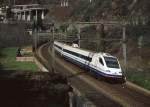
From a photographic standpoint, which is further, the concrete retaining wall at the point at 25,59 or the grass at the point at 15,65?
the concrete retaining wall at the point at 25,59

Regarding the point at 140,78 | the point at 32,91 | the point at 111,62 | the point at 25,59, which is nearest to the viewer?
the point at 32,91

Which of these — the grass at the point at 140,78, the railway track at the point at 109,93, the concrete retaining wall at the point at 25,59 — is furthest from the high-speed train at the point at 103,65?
the concrete retaining wall at the point at 25,59

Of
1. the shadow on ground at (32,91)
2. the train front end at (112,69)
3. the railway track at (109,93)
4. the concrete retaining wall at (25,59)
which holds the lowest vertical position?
the concrete retaining wall at (25,59)

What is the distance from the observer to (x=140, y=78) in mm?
43688

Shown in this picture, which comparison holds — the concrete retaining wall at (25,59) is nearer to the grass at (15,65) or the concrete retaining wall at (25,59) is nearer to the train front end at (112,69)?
the grass at (15,65)

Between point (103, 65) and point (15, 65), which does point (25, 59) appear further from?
point (103, 65)

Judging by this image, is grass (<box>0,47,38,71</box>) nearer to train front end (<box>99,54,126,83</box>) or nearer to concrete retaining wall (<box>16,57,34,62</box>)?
concrete retaining wall (<box>16,57,34,62</box>)

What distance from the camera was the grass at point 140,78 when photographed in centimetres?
4119

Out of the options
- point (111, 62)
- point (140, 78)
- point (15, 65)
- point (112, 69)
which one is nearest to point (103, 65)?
point (112, 69)

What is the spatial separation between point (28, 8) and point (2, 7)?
590 ft

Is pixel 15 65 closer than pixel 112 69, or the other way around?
pixel 112 69

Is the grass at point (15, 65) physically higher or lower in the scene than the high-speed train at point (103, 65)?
lower

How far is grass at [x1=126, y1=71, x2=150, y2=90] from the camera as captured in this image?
135ft

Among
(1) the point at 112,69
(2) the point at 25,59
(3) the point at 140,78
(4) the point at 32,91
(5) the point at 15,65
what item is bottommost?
(2) the point at 25,59
